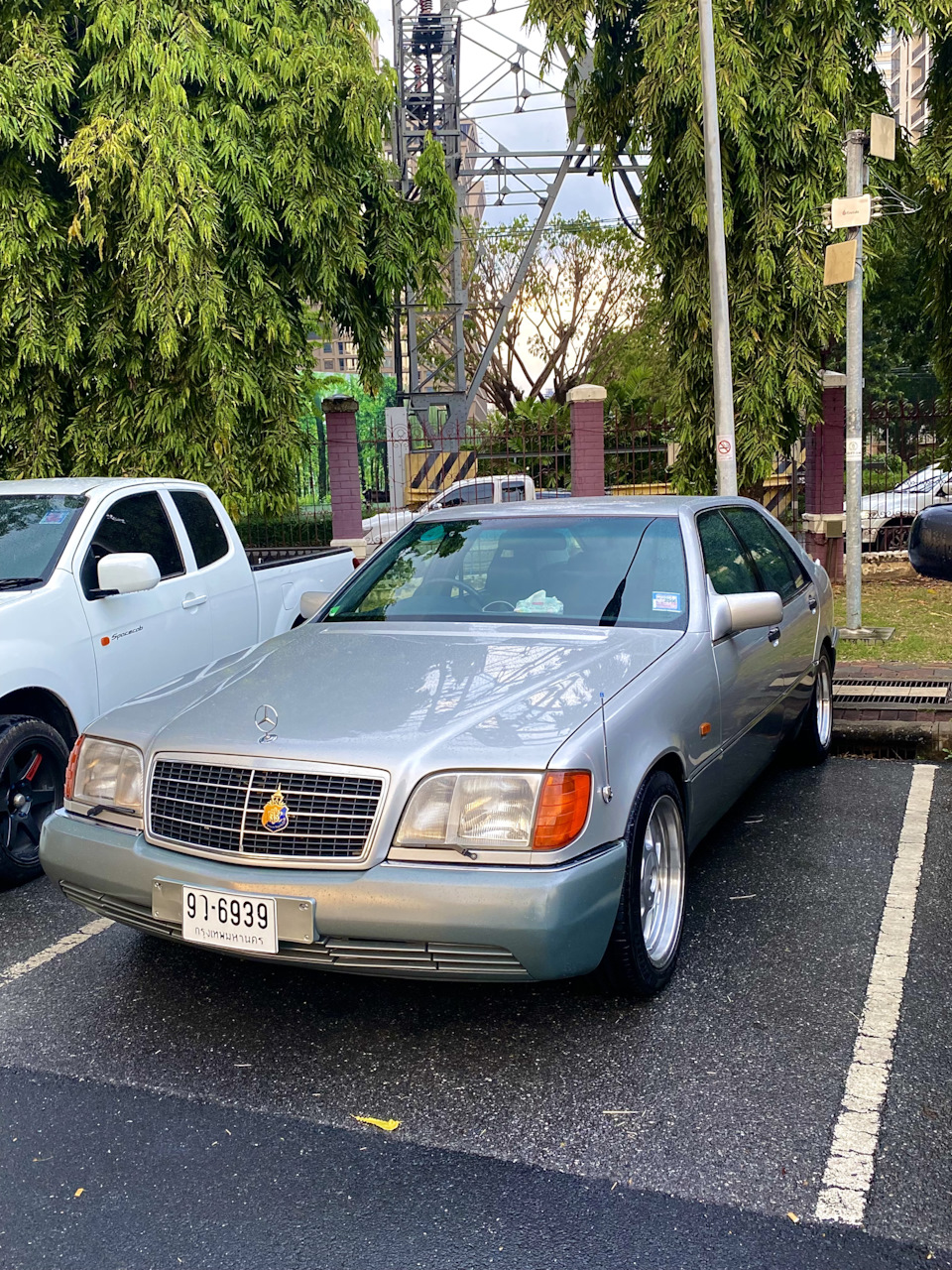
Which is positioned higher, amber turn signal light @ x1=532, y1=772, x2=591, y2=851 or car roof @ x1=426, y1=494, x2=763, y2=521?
car roof @ x1=426, y1=494, x2=763, y2=521

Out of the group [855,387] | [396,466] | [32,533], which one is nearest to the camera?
[32,533]

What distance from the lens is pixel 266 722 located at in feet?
11.6

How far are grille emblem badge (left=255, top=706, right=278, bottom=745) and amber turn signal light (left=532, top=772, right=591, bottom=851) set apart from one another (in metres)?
0.84

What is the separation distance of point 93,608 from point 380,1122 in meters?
3.25

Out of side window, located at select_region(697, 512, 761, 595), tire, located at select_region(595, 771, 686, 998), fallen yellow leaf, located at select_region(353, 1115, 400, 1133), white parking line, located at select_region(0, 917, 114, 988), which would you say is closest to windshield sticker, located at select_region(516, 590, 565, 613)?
side window, located at select_region(697, 512, 761, 595)

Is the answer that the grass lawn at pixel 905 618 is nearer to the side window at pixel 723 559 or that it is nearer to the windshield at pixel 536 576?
the side window at pixel 723 559

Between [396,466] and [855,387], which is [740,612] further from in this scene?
[396,466]

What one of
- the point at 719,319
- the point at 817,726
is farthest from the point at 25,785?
the point at 719,319

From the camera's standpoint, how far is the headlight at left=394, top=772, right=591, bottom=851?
125 inches

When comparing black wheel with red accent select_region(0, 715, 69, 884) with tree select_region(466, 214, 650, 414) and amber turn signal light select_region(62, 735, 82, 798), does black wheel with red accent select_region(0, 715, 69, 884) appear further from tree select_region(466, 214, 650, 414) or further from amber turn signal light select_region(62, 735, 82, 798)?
tree select_region(466, 214, 650, 414)

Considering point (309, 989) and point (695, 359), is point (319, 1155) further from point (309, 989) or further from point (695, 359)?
point (695, 359)

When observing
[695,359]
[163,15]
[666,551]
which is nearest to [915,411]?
[695,359]

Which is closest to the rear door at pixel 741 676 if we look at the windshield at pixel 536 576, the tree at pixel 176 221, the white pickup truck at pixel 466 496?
the windshield at pixel 536 576

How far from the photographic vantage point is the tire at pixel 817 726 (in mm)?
A: 6255
